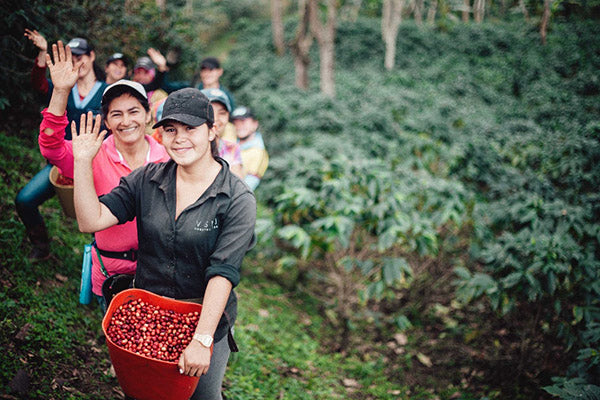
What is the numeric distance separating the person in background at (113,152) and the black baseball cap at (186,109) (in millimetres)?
482

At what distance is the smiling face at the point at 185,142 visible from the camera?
188 centimetres

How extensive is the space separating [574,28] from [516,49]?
270 centimetres

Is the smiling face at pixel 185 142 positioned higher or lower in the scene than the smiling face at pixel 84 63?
lower

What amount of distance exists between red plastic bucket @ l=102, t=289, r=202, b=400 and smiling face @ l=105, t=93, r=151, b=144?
923 mm

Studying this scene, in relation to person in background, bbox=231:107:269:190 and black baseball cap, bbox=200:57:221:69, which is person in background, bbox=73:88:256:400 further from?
black baseball cap, bbox=200:57:221:69

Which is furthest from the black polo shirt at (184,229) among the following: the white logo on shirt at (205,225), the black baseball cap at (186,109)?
the black baseball cap at (186,109)

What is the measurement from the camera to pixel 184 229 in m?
1.85

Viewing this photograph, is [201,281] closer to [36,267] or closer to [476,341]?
[36,267]

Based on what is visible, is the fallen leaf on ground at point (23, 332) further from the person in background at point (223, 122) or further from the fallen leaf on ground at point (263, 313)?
the fallen leaf on ground at point (263, 313)

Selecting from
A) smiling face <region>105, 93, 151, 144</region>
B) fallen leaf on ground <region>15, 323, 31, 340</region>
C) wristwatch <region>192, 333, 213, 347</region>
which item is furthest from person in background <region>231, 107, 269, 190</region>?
wristwatch <region>192, 333, 213, 347</region>

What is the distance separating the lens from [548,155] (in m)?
5.64

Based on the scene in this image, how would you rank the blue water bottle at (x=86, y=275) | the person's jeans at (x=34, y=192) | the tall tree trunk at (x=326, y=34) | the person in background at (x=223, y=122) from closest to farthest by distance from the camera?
the blue water bottle at (x=86, y=275), the person's jeans at (x=34, y=192), the person in background at (x=223, y=122), the tall tree trunk at (x=326, y=34)

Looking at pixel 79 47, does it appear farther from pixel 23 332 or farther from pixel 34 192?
pixel 23 332

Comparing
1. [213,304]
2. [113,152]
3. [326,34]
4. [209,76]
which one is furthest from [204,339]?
[326,34]
